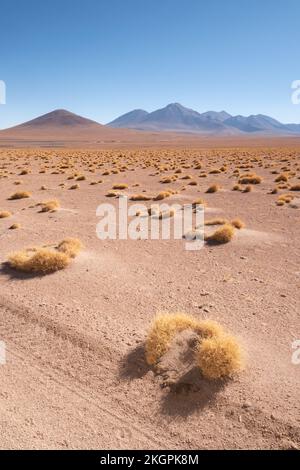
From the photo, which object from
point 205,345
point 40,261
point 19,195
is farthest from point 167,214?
point 205,345

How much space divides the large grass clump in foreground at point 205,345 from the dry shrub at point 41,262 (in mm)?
3759

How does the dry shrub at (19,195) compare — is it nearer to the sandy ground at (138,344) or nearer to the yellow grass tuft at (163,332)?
the sandy ground at (138,344)

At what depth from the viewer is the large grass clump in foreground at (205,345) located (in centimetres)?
517

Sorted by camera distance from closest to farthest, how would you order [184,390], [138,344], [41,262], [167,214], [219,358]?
[184,390] → [219,358] → [138,344] → [41,262] → [167,214]

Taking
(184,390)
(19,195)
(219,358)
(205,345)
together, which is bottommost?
(184,390)

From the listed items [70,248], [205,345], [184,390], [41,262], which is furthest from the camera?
[70,248]

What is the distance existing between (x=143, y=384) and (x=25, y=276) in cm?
460

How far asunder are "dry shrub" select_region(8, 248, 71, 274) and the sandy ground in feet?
0.71

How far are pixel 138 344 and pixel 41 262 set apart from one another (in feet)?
12.5

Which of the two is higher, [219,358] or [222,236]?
[222,236]

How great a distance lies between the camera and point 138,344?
6086mm

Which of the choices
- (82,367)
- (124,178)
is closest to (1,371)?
(82,367)

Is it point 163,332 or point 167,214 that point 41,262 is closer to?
point 163,332

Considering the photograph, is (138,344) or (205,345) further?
(138,344)
